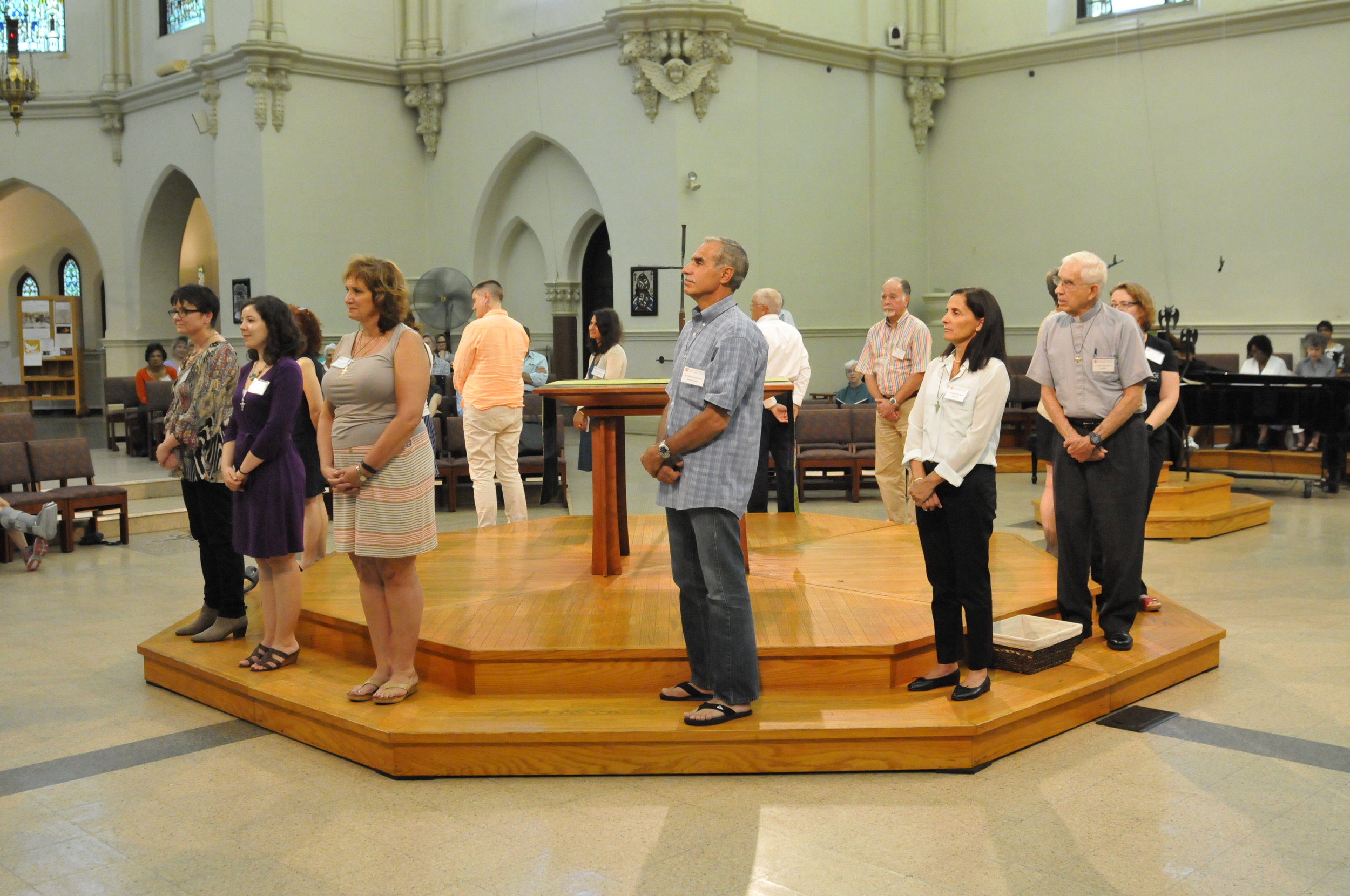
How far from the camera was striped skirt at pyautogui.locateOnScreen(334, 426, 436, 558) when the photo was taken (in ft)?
13.5

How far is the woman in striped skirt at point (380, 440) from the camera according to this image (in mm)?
4090

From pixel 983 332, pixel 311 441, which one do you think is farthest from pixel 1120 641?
pixel 311 441

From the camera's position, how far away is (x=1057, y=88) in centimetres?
1516

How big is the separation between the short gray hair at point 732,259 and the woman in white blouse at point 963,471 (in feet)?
2.34

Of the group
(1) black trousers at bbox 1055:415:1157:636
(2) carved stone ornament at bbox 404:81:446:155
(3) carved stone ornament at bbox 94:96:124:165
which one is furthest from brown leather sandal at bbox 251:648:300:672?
(3) carved stone ornament at bbox 94:96:124:165

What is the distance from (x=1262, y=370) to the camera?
12.4 m

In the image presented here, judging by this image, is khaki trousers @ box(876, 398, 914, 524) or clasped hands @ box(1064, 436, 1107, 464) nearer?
clasped hands @ box(1064, 436, 1107, 464)

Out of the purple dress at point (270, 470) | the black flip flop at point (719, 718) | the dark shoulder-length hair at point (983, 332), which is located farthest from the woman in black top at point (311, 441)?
the dark shoulder-length hair at point (983, 332)

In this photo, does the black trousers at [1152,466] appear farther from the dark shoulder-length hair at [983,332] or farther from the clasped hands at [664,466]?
the clasped hands at [664,466]

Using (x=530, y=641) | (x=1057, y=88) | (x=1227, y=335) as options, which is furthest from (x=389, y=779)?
(x=1057, y=88)

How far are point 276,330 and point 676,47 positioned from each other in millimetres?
9868

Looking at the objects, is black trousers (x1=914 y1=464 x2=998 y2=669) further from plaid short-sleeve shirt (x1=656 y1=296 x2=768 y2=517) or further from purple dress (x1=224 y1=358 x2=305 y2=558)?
purple dress (x1=224 y1=358 x2=305 y2=558)

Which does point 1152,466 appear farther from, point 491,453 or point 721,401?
point 491,453

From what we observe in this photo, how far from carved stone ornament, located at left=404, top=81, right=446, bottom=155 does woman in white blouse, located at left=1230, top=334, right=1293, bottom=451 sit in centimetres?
1058
